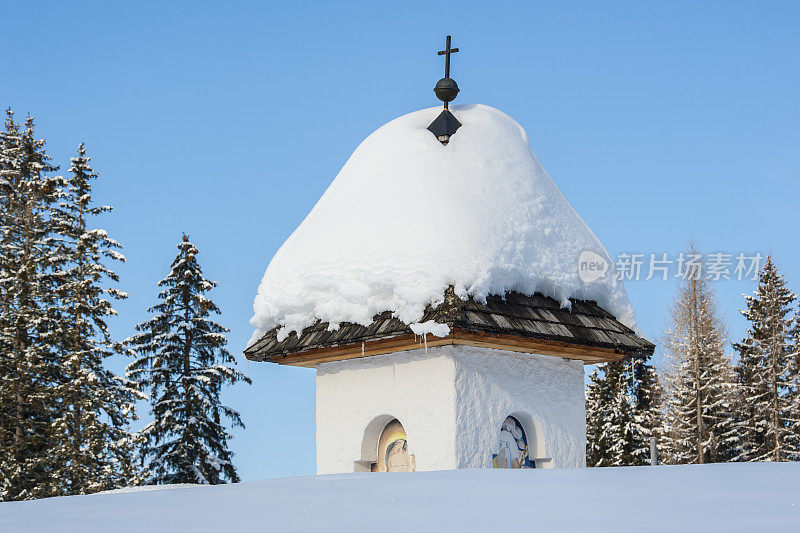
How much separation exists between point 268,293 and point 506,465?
3220 mm

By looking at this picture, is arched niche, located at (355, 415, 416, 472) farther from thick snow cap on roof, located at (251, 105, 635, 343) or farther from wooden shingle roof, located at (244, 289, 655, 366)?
thick snow cap on roof, located at (251, 105, 635, 343)

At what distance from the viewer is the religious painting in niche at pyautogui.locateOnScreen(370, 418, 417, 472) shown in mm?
8929

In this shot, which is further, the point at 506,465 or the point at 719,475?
the point at 506,465

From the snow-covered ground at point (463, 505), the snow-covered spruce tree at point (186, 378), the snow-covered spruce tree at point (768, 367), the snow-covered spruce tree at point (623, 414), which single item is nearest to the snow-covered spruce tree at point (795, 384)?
the snow-covered spruce tree at point (768, 367)

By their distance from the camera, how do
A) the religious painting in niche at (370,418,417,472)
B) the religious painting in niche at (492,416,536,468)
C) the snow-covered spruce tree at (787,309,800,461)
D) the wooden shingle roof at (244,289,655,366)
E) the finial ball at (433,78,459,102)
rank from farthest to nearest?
the snow-covered spruce tree at (787,309,800,461) → the finial ball at (433,78,459,102) → the religious painting in niche at (370,418,417,472) → the religious painting in niche at (492,416,536,468) → the wooden shingle roof at (244,289,655,366)

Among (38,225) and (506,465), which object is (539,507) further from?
(38,225)

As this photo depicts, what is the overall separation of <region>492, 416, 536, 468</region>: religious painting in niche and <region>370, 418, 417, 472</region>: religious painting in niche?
3.12 ft

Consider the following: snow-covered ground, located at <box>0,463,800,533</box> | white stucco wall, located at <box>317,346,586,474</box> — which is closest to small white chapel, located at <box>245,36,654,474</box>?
white stucco wall, located at <box>317,346,586,474</box>

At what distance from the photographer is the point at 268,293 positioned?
954cm

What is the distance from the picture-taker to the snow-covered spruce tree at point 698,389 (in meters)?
31.3

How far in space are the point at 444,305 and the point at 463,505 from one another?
465 cm

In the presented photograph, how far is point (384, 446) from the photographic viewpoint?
917cm

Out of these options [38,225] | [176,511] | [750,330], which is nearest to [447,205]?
[176,511]

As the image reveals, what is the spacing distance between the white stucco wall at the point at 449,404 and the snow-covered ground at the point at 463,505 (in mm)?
4003
